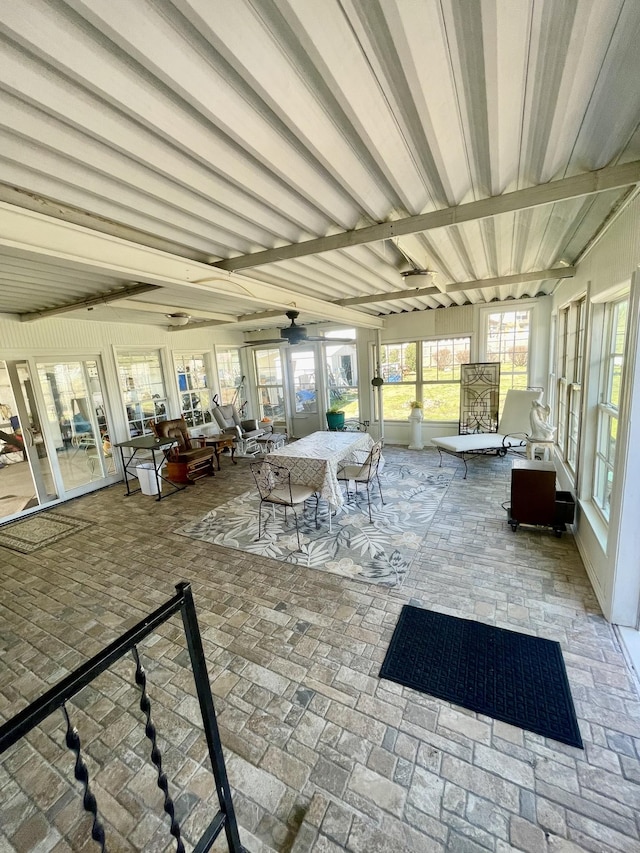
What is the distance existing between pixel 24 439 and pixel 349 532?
4.84 m

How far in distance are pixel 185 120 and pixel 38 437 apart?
5487 millimetres

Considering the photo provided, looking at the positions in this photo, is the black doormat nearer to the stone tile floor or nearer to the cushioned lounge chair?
the stone tile floor

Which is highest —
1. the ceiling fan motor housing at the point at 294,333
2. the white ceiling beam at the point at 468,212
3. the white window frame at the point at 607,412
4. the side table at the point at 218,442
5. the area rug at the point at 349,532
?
the white ceiling beam at the point at 468,212

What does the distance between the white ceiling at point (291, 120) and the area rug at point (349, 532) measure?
2.65m

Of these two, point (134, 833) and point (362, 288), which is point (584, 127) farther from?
point (134, 833)

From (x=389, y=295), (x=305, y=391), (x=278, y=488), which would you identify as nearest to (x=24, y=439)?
(x=278, y=488)

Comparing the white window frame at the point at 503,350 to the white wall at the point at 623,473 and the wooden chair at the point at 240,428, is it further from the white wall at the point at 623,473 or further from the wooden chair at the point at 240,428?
the wooden chair at the point at 240,428

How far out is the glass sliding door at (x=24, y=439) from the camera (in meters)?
5.02

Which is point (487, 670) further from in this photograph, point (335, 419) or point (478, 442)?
point (335, 419)

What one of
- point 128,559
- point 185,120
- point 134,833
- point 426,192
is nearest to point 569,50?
point 426,192

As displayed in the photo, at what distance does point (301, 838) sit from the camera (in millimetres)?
1367

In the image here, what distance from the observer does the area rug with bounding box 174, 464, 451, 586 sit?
128 inches

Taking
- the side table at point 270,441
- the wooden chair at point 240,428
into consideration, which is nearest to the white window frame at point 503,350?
the side table at point 270,441

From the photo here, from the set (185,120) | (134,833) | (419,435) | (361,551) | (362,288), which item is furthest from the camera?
(419,435)
